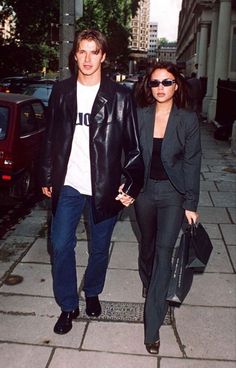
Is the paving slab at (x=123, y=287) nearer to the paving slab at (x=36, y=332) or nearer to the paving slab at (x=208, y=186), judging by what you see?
the paving slab at (x=36, y=332)

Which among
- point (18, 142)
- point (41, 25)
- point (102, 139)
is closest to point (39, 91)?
point (18, 142)

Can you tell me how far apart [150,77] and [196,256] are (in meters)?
1.29

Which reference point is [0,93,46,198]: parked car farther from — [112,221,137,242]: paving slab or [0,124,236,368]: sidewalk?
[112,221,137,242]: paving slab

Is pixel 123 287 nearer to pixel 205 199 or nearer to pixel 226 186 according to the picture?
pixel 205 199

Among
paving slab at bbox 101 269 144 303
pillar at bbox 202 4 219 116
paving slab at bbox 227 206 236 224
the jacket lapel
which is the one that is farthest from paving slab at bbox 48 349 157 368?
pillar at bbox 202 4 219 116

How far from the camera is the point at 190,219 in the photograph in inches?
120

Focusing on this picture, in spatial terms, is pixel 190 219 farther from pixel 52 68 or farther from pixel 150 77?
pixel 52 68

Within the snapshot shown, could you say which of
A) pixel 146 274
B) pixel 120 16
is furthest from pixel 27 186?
pixel 120 16

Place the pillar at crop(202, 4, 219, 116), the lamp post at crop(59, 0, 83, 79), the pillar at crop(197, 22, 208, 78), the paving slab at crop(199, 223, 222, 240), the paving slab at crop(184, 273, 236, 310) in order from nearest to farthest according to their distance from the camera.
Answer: the paving slab at crop(184, 273, 236, 310) → the paving slab at crop(199, 223, 222, 240) → the lamp post at crop(59, 0, 83, 79) → the pillar at crop(202, 4, 219, 116) → the pillar at crop(197, 22, 208, 78)

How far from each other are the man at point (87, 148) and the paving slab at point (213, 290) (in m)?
1.30

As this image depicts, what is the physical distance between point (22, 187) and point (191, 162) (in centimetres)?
465

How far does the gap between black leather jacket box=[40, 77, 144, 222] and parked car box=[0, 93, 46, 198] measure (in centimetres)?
352

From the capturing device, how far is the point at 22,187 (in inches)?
281

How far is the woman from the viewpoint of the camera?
297 centimetres
